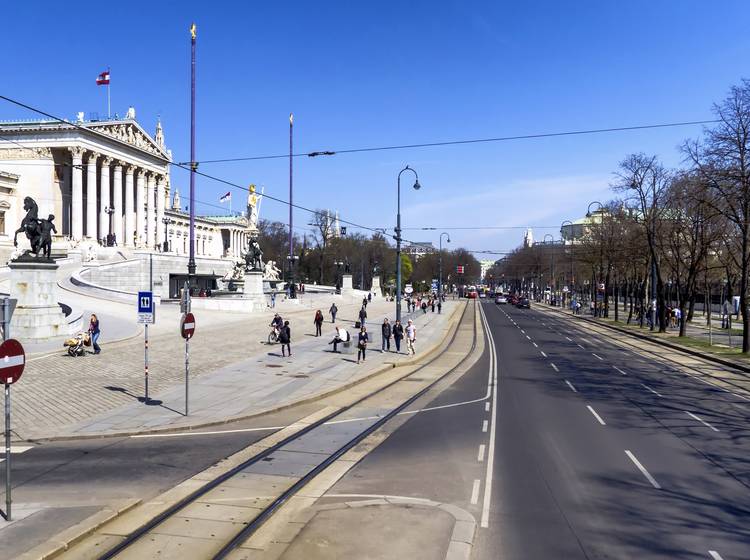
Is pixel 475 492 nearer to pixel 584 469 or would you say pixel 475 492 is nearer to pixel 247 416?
pixel 584 469

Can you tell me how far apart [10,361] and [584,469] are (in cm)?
920

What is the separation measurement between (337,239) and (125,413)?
103 metres

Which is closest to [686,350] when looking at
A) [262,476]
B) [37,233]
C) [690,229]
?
[690,229]

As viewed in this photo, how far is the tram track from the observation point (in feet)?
25.5

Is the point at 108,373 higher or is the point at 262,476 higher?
the point at 108,373

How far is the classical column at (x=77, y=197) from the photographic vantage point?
253 ft

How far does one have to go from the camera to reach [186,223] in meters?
122

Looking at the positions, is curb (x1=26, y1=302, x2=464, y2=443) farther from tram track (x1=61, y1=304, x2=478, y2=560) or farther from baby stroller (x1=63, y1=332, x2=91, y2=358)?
baby stroller (x1=63, y1=332, x2=91, y2=358)

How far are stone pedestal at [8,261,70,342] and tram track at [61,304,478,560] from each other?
14.6m

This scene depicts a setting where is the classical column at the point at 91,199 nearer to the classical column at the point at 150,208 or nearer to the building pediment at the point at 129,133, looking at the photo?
the building pediment at the point at 129,133

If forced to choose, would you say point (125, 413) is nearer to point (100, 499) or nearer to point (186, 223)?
point (100, 499)

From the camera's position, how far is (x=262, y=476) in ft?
36.2

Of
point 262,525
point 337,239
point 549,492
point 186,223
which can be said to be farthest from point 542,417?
point 186,223

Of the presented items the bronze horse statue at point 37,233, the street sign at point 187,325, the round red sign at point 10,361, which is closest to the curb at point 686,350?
the street sign at point 187,325
